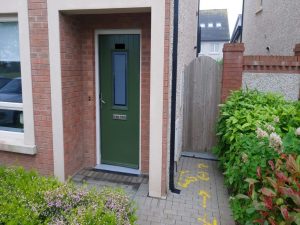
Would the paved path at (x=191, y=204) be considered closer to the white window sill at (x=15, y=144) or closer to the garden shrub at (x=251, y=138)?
the garden shrub at (x=251, y=138)

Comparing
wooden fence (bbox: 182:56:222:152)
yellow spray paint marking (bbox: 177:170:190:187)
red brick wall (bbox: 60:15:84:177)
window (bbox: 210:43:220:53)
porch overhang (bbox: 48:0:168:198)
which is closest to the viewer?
porch overhang (bbox: 48:0:168:198)

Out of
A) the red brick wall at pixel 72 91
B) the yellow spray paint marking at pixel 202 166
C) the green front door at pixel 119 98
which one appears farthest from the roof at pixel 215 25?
the red brick wall at pixel 72 91

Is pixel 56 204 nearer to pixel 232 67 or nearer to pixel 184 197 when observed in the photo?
pixel 184 197

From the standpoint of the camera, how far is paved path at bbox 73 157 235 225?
3.37 meters

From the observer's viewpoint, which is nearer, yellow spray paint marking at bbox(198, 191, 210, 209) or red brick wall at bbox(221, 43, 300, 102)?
yellow spray paint marking at bbox(198, 191, 210, 209)

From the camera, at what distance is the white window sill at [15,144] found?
4.19 m

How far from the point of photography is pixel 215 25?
37.6 meters

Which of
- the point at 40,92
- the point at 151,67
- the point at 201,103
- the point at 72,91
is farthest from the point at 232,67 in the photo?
the point at 40,92

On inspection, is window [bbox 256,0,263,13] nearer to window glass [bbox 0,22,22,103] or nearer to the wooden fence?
the wooden fence

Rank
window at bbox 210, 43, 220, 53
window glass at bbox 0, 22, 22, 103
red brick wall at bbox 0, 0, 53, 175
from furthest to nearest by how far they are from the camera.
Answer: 1. window at bbox 210, 43, 220, 53
2. window glass at bbox 0, 22, 22, 103
3. red brick wall at bbox 0, 0, 53, 175

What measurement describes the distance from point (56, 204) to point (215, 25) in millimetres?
38904

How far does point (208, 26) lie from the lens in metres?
37.5

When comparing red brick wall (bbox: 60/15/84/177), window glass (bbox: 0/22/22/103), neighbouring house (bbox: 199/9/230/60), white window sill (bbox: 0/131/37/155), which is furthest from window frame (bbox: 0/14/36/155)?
neighbouring house (bbox: 199/9/230/60)

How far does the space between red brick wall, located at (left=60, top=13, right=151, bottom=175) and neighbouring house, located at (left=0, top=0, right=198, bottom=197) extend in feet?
0.05
